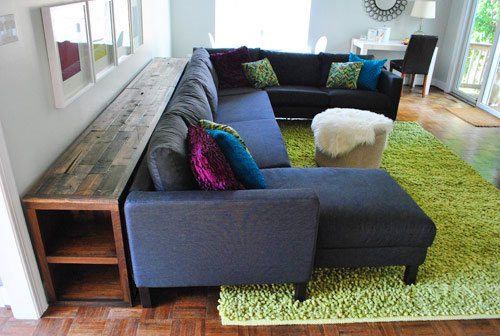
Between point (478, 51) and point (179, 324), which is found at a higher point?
point (478, 51)

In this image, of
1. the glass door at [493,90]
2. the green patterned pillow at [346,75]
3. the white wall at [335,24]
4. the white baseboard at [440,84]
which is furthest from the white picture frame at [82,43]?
the white baseboard at [440,84]

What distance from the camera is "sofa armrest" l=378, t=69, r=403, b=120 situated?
435 cm

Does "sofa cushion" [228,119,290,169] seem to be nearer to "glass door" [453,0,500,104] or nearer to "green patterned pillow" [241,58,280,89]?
"green patterned pillow" [241,58,280,89]

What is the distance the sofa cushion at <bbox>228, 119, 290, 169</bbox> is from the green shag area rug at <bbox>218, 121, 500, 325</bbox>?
2.51 feet

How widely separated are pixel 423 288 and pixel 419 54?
4209 mm

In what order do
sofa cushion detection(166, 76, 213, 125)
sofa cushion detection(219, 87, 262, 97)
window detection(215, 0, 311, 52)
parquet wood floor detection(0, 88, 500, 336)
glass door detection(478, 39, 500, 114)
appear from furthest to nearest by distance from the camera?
window detection(215, 0, 311, 52) → glass door detection(478, 39, 500, 114) → sofa cushion detection(219, 87, 262, 97) → sofa cushion detection(166, 76, 213, 125) → parquet wood floor detection(0, 88, 500, 336)

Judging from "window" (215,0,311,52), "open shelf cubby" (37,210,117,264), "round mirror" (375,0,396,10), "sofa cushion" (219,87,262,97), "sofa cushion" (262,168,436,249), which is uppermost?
"round mirror" (375,0,396,10)

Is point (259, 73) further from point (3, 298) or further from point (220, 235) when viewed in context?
point (3, 298)

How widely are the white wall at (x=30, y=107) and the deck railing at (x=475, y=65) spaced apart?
5349 mm

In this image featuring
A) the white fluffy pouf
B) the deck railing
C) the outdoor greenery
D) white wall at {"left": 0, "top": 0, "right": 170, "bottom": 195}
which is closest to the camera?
white wall at {"left": 0, "top": 0, "right": 170, "bottom": 195}

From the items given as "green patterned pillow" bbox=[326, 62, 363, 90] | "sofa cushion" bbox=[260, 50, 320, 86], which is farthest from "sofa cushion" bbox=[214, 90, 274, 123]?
"green patterned pillow" bbox=[326, 62, 363, 90]

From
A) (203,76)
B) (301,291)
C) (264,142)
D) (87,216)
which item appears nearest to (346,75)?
(203,76)

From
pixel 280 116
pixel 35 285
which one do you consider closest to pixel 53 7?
pixel 35 285

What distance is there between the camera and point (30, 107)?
6.06ft
